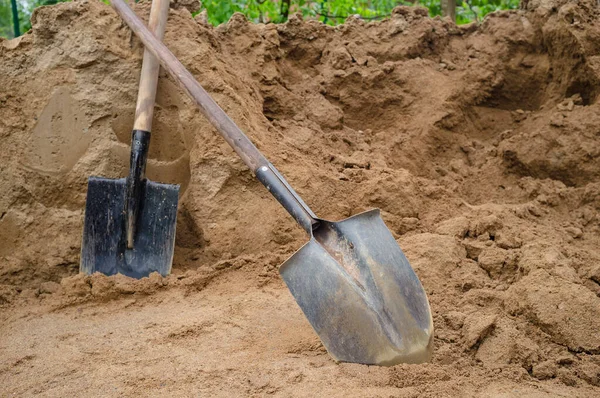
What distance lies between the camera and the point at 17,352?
283 centimetres

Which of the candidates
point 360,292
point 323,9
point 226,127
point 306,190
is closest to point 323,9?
point 323,9

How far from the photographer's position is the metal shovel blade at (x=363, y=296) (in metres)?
2.46

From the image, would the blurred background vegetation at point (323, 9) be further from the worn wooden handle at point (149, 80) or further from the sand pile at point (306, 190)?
the worn wooden handle at point (149, 80)

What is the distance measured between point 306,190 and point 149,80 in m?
1.09

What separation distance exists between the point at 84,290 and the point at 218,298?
0.72 m

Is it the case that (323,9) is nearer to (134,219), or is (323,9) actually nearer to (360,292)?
(134,219)

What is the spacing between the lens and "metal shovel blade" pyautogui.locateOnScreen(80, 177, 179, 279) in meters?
3.58

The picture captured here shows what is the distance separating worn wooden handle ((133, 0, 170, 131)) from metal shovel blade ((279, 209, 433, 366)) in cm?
145

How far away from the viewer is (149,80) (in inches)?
149

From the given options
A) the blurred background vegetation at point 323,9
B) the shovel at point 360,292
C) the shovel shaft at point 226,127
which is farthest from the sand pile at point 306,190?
the blurred background vegetation at point 323,9

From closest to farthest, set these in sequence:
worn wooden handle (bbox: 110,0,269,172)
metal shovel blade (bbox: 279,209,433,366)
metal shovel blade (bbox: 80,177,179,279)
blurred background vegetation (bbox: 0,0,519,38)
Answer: metal shovel blade (bbox: 279,209,433,366) → worn wooden handle (bbox: 110,0,269,172) → metal shovel blade (bbox: 80,177,179,279) → blurred background vegetation (bbox: 0,0,519,38)

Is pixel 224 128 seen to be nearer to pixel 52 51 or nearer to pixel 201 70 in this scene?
pixel 201 70

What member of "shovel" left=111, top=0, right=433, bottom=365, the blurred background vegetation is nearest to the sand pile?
"shovel" left=111, top=0, right=433, bottom=365

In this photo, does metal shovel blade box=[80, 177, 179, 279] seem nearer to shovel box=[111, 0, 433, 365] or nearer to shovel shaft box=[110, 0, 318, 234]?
shovel shaft box=[110, 0, 318, 234]
